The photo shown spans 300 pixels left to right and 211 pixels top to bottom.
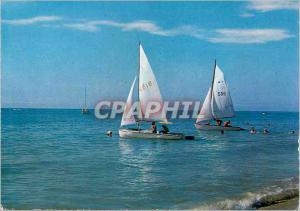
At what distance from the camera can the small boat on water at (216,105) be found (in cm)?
3729

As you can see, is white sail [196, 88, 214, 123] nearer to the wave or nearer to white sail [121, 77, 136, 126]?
white sail [121, 77, 136, 126]

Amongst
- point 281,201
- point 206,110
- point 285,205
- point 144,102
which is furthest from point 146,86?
point 285,205

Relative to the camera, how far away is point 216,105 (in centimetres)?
3859


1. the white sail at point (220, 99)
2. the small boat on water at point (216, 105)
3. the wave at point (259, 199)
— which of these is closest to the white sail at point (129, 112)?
the white sail at point (220, 99)

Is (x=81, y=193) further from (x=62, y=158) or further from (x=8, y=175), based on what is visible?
(x=62, y=158)

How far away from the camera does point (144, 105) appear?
88.9 ft

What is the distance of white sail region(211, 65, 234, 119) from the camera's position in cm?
3659

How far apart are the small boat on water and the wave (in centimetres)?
2271

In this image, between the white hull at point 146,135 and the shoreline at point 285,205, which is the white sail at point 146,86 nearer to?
the white hull at point 146,135

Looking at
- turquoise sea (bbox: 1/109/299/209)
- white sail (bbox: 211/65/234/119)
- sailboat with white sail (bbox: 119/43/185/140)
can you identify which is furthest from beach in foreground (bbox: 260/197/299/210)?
white sail (bbox: 211/65/234/119)

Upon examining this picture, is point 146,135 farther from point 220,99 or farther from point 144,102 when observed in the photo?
point 220,99

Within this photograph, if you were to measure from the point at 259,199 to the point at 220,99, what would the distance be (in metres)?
25.1

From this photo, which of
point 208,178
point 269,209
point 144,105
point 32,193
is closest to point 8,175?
point 32,193

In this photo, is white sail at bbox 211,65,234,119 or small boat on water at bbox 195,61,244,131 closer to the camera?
white sail at bbox 211,65,234,119
